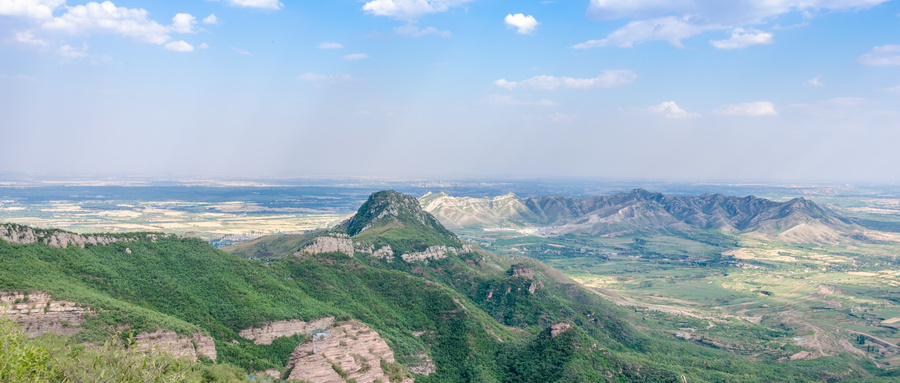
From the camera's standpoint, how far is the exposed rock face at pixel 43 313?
63.2m

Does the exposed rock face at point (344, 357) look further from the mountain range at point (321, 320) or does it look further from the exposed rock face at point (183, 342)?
the exposed rock face at point (183, 342)

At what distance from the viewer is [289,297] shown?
323 feet

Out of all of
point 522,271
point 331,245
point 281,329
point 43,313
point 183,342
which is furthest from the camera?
point 522,271

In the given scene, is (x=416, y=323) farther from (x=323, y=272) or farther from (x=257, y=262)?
(x=257, y=262)

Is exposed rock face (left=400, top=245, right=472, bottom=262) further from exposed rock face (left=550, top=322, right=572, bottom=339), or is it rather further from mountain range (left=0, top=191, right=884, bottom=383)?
exposed rock face (left=550, top=322, right=572, bottom=339)

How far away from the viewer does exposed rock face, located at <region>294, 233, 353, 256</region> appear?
13150 cm

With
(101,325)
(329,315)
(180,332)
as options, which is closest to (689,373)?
(329,315)

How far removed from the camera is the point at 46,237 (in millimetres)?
86500

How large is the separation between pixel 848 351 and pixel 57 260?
178 m

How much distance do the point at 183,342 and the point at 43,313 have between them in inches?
635

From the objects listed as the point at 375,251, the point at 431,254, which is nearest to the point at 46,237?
the point at 375,251

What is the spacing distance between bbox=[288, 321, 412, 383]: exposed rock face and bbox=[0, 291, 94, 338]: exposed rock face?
87.6ft

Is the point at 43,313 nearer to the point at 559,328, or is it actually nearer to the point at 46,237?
the point at 46,237

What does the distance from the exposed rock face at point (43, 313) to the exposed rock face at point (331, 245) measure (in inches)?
2412
